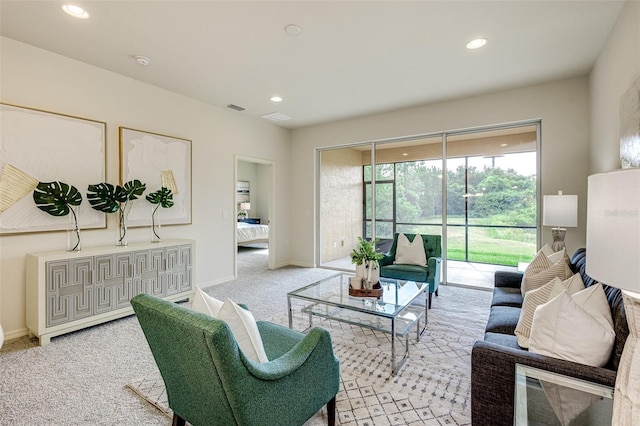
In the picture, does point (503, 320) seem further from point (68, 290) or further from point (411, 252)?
point (68, 290)

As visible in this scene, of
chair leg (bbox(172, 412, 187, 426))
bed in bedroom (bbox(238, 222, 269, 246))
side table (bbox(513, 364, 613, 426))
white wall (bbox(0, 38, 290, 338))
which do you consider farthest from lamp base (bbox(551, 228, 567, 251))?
bed in bedroom (bbox(238, 222, 269, 246))

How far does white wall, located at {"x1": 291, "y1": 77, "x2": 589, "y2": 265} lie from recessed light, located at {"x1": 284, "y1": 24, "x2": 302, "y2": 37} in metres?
2.77

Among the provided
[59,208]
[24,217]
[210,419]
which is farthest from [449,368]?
[24,217]

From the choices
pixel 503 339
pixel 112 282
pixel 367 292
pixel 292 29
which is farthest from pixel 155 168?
pixel 503 339

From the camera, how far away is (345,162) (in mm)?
6008

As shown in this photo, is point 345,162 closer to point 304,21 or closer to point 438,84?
point 438,84

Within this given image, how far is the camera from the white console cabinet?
106 inches

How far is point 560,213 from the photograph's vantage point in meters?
3.25

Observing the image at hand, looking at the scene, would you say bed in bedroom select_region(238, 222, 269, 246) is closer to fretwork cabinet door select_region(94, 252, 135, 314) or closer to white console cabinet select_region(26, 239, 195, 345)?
white console cabinet select_region(26, 239, 195, 345)

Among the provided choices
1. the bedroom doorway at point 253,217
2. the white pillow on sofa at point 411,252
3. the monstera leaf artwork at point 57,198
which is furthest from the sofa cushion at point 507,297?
the monstera leaf artwork at point 57,198

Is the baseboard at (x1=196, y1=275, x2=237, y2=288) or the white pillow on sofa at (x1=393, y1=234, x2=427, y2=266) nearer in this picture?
the white pillow on sofa at (x1=393, y1=234, x2=427, y2=266)

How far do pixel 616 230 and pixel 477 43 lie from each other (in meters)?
2.75

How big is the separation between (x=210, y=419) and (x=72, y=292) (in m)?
2.44

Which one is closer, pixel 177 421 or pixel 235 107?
pixel 177 421
